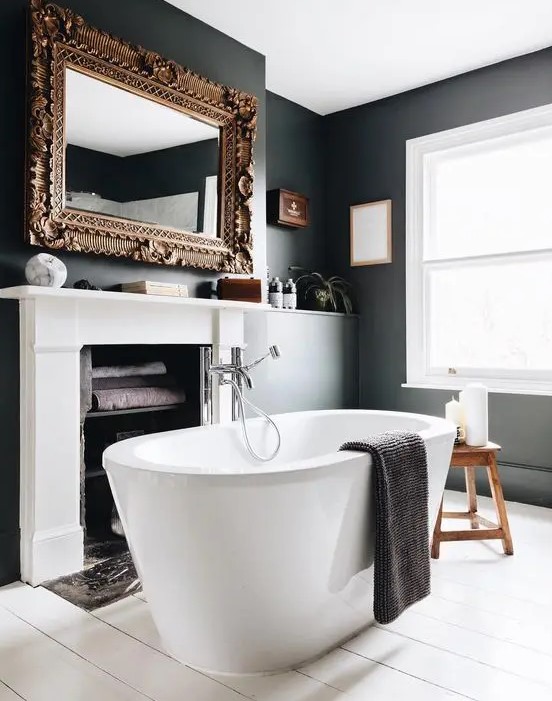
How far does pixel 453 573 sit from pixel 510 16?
8.93ft

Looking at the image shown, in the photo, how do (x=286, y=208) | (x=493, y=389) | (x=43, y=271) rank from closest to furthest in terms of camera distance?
1. (x=43, y=271)
2. (x=493, y=389)
3. (x=286, y=208)

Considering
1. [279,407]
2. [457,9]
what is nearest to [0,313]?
[279,407]

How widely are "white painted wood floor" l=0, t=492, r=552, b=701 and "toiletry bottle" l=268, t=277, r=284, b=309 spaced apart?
1.90m

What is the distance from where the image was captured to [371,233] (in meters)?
4.14

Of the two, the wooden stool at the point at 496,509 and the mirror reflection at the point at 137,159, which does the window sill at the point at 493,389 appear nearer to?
the wooden stool at the point at 496,509

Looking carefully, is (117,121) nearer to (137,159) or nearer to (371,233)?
(137,159)

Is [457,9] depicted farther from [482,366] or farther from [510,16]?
[482,366]

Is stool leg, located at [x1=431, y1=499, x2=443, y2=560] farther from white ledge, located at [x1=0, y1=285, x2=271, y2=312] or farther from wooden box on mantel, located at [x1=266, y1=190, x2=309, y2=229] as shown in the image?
wooden box on mantel, located at [x1=266, y1=190, x2=309, y2=229]

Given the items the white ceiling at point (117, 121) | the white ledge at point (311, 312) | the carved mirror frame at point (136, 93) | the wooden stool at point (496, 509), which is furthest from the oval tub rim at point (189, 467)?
the white ledge at point (311, 312)

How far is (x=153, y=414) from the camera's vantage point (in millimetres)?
3150

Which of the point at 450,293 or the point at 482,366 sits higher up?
the point at 450,293

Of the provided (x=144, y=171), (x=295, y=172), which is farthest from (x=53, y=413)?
(x=295, y=172)

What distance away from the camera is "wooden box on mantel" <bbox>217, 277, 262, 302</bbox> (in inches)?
122

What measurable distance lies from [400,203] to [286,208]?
30.8 inches
